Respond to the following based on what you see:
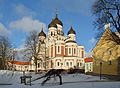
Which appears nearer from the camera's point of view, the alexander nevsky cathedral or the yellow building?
the yellow building

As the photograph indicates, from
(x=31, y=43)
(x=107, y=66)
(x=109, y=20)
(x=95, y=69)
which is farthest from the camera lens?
(x=31, y=43)

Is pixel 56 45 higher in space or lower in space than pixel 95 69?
higher

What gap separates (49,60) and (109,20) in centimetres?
3048

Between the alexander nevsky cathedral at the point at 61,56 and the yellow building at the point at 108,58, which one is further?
the alexander nevsky cathedral at the point at 61,56

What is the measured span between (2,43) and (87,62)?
1091 inches

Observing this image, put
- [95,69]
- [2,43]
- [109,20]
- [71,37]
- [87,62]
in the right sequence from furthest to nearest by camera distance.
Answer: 1. [71,37]
2. [87,62]
3. [2,43]
4. [95,69]
5. [109,20]

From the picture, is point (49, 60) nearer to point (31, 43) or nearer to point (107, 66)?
point (31, 43)

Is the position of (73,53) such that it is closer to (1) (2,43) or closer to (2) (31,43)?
(2) (31,43)

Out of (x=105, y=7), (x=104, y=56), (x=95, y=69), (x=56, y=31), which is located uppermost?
(x=56, y=31)

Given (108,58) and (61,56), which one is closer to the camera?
(108,58)

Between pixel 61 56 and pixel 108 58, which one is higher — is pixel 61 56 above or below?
above

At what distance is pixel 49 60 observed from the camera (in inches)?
1660

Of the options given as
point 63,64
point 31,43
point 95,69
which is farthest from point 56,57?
point 95,69

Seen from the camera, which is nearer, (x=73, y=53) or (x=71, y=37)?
(x=73, y=53)
